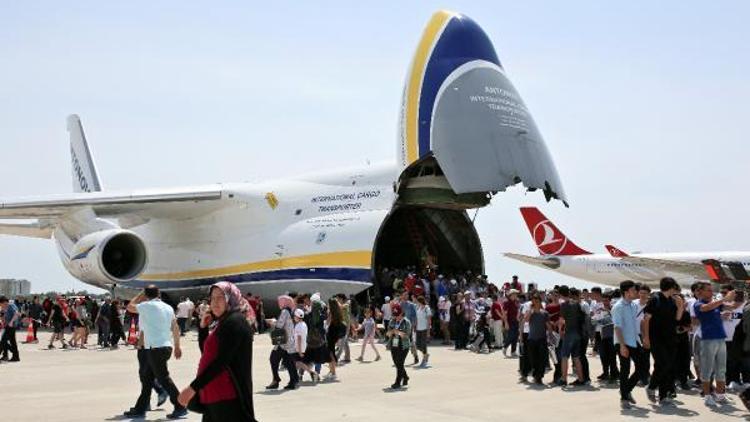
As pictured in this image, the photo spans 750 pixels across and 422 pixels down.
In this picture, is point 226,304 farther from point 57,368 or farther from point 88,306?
point 88,306

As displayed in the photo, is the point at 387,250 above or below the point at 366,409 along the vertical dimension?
above

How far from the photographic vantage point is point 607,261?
3812 cm

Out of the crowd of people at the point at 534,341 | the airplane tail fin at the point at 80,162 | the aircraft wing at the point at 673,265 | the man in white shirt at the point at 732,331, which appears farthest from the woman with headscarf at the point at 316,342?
the aircraft wing at the point at 673,265

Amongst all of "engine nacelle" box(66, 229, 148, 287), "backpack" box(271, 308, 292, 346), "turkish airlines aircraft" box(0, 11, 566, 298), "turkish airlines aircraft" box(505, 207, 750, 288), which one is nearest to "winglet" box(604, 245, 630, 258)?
"turkish airlines aircraft" box(505, 207, 750, 288)

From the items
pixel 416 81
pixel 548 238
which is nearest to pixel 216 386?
pixel 416 81

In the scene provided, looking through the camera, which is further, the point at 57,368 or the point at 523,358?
the point at 57,368

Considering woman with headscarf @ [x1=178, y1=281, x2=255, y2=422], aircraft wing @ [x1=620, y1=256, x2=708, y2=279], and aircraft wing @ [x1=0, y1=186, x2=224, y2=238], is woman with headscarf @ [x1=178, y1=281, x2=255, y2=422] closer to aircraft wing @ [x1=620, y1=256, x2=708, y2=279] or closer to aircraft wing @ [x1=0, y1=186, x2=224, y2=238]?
aircraft wing @ [x1=0, y1=186, x2=224, y2=238]

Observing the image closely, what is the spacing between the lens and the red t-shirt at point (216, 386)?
460 cm

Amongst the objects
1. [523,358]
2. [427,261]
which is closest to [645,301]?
[523,358]

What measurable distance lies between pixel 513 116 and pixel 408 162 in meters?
2.29

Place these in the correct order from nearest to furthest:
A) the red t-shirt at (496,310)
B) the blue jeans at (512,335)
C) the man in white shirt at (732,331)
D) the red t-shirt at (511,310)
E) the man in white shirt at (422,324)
A: the man in white shirt at (732,331) → the man in white shirt at (422,324) → the red t-shirt at (511,310) → the blue jeans at (512,335) → the red t-shirt at (496,310)

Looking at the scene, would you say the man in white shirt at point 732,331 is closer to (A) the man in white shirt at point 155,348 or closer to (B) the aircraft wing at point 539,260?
(A) the man in white shirt at point 155,348

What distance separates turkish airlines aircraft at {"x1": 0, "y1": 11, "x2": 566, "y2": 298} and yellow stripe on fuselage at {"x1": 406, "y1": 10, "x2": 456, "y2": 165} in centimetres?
3

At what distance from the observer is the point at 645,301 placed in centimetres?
912
